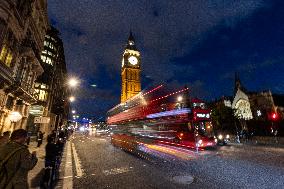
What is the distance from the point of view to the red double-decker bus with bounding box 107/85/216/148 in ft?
48.9

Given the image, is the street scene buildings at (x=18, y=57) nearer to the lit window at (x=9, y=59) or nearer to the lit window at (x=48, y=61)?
the lit window at (x=9, y=59)

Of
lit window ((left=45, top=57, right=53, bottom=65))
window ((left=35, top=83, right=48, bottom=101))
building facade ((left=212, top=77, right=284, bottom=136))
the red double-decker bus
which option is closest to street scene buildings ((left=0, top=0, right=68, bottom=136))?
the red double-decker bus

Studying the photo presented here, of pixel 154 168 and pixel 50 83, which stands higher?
pixel 50 83

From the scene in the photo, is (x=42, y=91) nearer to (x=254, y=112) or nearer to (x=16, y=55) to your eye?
(x=16, y=55)

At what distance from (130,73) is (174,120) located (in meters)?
74.8

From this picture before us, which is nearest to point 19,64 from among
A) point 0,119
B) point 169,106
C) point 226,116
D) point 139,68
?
point 0,119

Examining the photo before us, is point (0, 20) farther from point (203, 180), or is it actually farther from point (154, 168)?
point (203, 180)

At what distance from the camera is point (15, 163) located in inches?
133

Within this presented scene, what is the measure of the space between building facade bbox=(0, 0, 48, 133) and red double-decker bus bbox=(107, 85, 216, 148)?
11583mm

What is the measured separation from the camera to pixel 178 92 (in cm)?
1588

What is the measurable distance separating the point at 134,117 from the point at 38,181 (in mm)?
11934

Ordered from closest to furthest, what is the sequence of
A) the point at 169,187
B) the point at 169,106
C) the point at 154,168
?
the point at 169,187, the point at 154,168, the point at 169,106

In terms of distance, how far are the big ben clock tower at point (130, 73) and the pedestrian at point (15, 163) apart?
261ft

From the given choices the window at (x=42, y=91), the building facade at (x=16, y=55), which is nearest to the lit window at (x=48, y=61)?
the window at (x=42, y=91)
